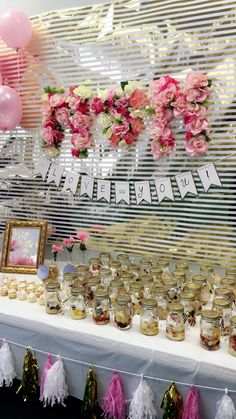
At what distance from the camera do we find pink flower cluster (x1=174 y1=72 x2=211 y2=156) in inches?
70.6

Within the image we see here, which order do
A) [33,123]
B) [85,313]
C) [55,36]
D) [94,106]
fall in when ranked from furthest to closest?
[33,123]
[55,36]
[94,106]
[85,313]

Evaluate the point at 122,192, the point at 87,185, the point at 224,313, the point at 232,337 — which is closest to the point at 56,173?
the point at 87,185

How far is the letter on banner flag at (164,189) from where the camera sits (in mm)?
2010

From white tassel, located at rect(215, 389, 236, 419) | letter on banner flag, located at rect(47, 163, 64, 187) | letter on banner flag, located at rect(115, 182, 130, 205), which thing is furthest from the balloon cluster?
white tassel, located at rect(215, 389, 236, 419)

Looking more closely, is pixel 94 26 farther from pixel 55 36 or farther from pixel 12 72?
pixel 12 72

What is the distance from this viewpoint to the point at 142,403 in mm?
1427

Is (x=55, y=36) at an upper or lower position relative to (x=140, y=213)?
upper

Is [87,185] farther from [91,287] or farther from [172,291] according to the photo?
[172,291]

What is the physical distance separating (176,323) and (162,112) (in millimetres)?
1071

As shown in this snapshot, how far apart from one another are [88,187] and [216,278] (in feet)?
3.08

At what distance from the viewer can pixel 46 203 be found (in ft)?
8.06

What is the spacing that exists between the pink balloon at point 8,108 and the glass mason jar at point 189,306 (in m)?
1.43

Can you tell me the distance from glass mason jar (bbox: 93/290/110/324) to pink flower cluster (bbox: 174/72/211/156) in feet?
2.90

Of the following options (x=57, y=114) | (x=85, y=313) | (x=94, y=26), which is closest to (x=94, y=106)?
(x=57, y=114)
